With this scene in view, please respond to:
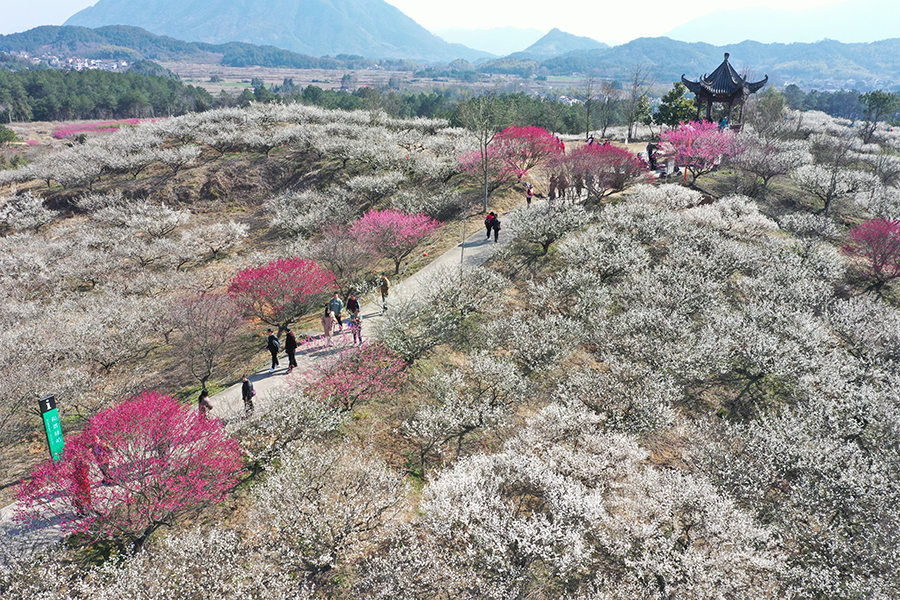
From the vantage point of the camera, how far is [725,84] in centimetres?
3694

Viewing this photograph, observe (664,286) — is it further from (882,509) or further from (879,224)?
(879,224)

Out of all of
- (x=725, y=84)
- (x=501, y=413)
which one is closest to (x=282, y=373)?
(x=501, y=413)

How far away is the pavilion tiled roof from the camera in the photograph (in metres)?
36.4

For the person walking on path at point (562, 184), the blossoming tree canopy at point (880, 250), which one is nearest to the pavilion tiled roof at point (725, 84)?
the person walking on path at point (562, 184)

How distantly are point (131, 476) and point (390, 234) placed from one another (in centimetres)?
1642

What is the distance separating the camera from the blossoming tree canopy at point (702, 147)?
3130 centimetres

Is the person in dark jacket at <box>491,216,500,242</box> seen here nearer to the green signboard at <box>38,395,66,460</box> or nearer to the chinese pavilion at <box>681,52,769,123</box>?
the green signboard at <box>38,395,66,460</box>

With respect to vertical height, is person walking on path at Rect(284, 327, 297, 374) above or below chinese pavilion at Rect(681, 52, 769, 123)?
below

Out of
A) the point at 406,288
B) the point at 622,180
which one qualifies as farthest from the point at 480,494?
the point at 622,180

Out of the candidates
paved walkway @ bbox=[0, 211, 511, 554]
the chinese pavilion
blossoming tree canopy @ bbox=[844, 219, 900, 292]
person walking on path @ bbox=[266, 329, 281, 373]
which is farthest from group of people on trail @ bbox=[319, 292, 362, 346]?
the chinese pavilion

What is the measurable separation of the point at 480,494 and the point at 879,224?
25.9 meters

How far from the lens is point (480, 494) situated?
8445mm

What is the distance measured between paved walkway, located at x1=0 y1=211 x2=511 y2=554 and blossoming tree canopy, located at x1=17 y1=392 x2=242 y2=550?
382 millimetres

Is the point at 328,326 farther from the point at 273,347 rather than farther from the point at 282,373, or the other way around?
the point at 282,373
